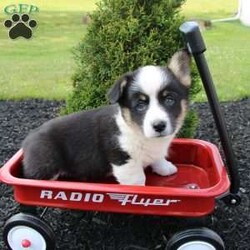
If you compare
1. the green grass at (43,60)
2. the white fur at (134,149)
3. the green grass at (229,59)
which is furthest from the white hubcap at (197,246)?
the green grass at (43,60)

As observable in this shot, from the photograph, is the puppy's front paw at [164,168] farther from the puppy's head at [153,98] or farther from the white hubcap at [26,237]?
the white hubcap at [26,237]

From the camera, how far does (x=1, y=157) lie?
4121mm

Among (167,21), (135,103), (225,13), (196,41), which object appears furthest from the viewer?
(225,13)

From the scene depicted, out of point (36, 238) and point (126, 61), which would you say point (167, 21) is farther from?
point (36, 238)

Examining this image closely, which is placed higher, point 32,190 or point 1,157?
point 32,190

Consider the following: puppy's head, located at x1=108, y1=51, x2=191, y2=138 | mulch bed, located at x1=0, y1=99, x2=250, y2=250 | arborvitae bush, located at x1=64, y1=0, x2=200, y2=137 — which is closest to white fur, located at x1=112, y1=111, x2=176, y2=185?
puppy's head, located at x1=108, y1=51, x2=191, y2=138

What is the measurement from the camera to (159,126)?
2.57m

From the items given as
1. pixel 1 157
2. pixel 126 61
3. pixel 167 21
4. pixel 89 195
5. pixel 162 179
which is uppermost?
pixel 167 21

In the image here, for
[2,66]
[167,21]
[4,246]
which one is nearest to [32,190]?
[4,246]

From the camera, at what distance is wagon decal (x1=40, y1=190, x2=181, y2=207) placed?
8.46 ft

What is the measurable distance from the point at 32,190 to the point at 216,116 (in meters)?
1.01

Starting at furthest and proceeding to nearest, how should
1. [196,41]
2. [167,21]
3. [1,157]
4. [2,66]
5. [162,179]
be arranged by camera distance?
[2,66], [1,157], [167,21], [162,179], [196,41]

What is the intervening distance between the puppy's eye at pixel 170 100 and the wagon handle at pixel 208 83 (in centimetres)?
17

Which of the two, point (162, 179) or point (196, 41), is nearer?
point (196, 41)
